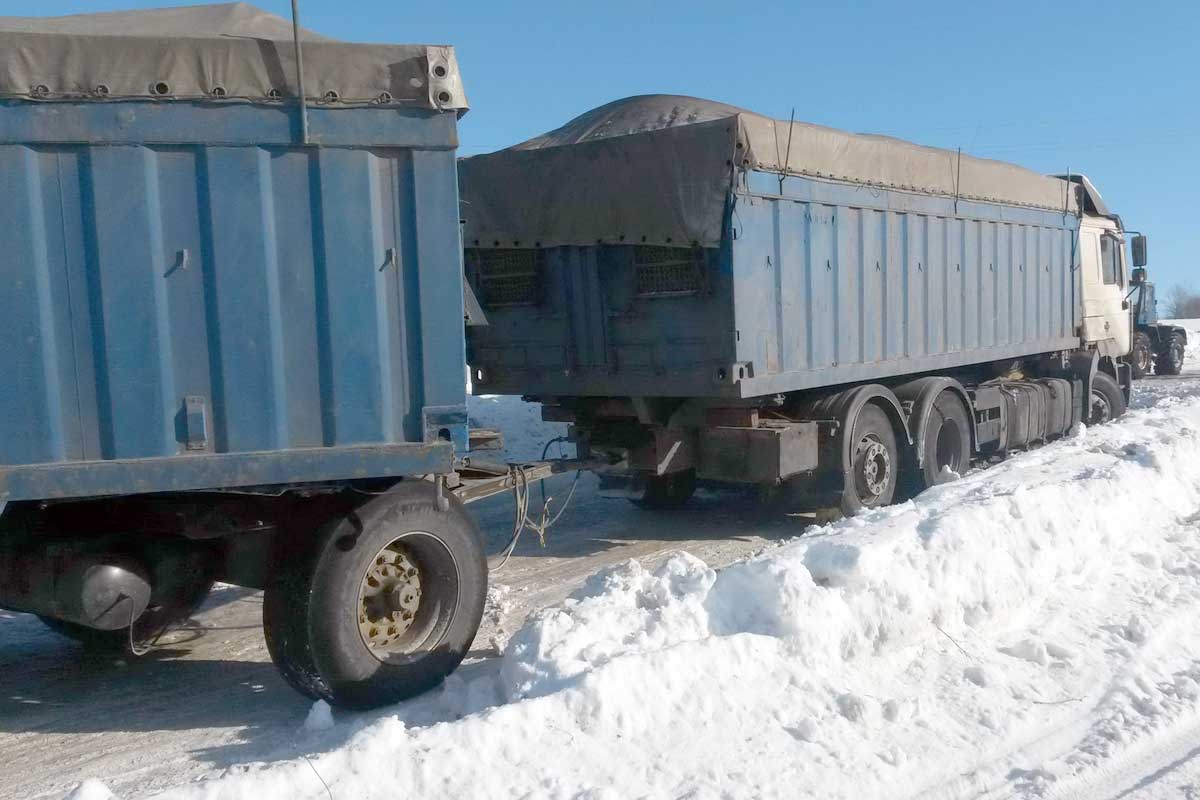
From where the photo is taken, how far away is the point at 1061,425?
531 inches

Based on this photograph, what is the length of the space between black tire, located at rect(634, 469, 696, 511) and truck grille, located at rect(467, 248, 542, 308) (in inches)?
90.0

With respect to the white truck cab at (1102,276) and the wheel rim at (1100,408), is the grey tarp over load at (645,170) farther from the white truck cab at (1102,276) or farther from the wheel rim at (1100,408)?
the wheel rim at (1100,408)

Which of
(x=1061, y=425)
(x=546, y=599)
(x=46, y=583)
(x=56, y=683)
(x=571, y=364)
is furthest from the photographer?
(x=1061, y=425)

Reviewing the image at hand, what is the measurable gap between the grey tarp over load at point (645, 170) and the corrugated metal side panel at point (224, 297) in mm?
3056

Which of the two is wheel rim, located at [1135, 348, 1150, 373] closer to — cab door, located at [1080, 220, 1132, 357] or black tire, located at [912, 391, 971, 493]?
cab door, located at [1080, 220, 1132, 357]

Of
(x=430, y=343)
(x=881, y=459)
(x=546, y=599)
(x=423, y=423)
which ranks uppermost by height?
(x=430, y=343)

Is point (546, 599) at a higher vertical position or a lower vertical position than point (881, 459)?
lower

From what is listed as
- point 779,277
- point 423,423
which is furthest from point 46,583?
point 779,277

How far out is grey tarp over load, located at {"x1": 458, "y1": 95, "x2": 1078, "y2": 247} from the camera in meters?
7.46

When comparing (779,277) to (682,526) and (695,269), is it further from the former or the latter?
(682,526)

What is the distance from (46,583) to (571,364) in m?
4.57

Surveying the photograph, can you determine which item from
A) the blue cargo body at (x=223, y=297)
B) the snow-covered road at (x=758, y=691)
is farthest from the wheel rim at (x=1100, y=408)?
the blue cargo body at (x=223, y=297)

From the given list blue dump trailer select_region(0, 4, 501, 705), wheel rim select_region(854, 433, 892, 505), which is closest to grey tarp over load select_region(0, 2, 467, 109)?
blue dump trailer select_region(0, 4, 501, 705)

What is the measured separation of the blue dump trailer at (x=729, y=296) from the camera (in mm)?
7613
